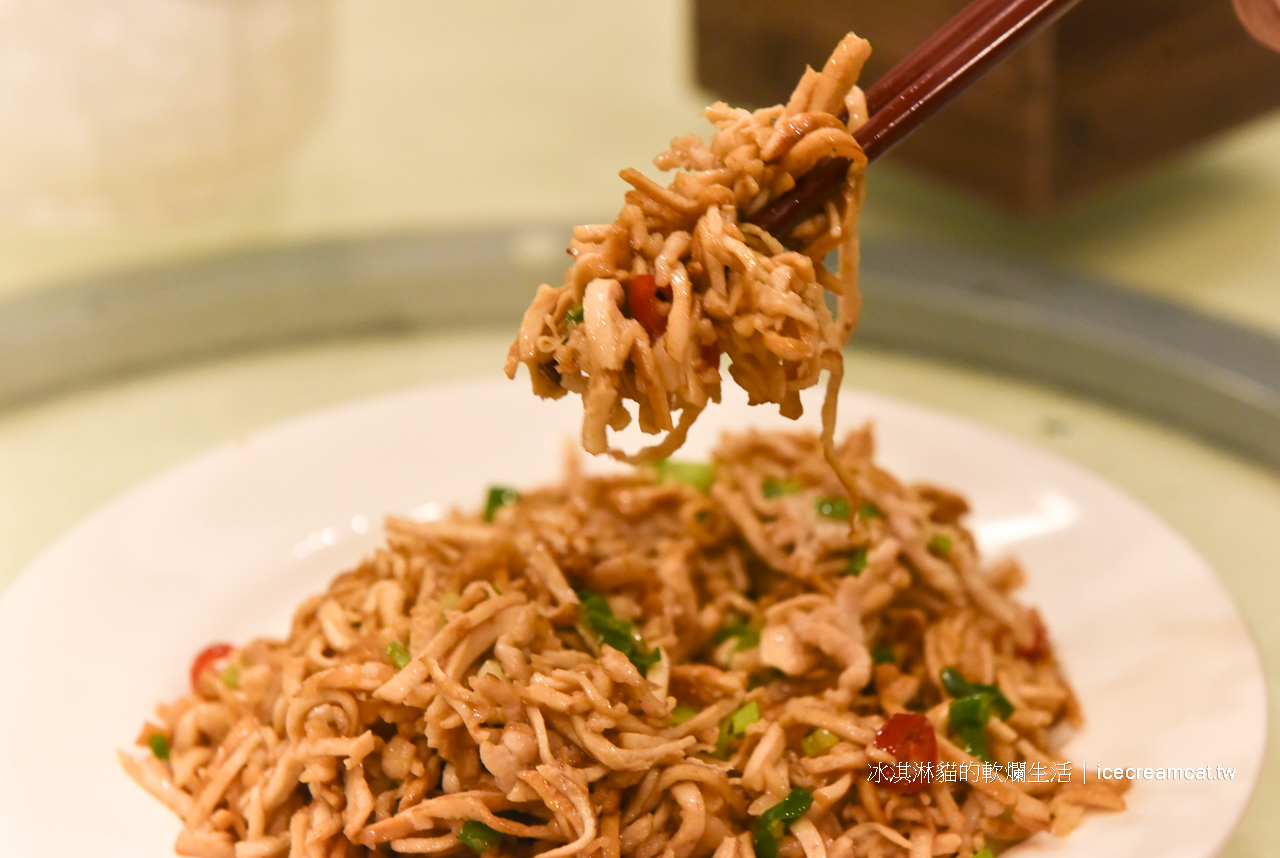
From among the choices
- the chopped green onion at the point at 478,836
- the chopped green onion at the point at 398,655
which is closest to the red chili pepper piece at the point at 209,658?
the chopped green onion at the point at 398,655

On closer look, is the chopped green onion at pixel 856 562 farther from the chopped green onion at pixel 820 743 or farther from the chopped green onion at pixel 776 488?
the chopped green onion at pixel 820 743

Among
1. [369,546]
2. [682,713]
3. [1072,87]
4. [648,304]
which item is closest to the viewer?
[648,304]

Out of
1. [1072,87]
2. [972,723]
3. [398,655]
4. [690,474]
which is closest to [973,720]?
[972,723]

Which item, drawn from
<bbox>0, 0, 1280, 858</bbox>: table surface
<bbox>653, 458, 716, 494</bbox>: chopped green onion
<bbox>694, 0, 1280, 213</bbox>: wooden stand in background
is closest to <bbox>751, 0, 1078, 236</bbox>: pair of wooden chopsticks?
<bbox>653, 458, 716, 494</bbox>: chopped green onion

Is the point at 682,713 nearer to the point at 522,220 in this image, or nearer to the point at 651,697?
the point at 651,697

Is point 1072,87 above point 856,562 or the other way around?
above

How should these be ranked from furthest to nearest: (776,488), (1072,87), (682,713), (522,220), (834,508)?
1. (522,220)
2. (1072,87)
3. (776,488)
4. (834,508)
5. (682,713)

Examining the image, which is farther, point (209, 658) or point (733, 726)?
point (209, 658)
